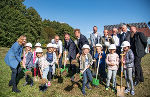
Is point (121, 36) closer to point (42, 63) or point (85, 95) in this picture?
point (85, 95)

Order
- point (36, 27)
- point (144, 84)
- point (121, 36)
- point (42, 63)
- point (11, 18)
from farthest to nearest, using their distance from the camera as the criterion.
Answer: point (36, 27)
point (11, 18)
point (121, 36)
point (144, 84)
point (42, 63)

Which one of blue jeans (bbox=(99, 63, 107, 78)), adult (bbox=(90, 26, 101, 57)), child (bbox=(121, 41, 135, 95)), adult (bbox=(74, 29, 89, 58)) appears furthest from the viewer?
adult (bbox=(90, 26, 101, 57))

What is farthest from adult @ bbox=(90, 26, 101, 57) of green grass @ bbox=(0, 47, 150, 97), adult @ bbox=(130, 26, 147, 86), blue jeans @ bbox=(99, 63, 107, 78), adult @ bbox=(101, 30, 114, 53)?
green grass @ bbox=(0, 47, 150, 97)

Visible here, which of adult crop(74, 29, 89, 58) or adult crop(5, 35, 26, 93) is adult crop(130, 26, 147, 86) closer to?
adult crop(74, 29, 89, 58)

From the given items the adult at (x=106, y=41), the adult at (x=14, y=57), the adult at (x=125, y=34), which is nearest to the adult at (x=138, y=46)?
the adult at (x=125, y=34)

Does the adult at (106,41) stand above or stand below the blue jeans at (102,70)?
above

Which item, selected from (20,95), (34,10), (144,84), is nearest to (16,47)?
(20,95)

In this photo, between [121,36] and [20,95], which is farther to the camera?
[121,36]

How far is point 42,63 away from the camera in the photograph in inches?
201

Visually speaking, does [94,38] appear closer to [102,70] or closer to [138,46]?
[102,70]

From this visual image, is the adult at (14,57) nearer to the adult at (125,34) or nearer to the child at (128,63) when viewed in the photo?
the child at (128,63)

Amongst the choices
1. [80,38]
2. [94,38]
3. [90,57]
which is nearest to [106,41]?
[94,38]

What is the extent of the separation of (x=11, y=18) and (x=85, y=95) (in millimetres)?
25025

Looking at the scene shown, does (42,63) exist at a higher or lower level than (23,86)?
higher
